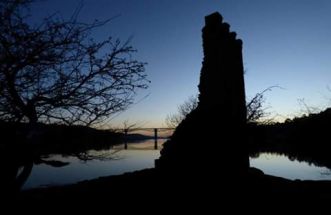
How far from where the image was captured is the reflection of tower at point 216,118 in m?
11.5

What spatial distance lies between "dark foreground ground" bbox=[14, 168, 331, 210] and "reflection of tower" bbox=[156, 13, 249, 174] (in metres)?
0.58

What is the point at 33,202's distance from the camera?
32.4 ft

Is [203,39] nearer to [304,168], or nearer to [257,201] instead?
[257,201]

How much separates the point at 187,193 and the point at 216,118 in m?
3.08

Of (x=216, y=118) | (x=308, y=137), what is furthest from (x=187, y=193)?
(x=308, y=137)

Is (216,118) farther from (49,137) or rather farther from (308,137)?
(308,137)

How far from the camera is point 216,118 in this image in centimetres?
1207

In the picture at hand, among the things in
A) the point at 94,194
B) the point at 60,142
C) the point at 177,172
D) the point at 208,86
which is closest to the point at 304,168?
the point at 208,86

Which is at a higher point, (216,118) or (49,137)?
(216,118)

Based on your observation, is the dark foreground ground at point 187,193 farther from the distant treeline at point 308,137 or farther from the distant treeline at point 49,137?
the distant treeline at point 308,137

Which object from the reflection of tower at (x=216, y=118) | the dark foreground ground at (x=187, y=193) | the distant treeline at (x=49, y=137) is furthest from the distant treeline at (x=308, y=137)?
the distant treeline at (x=49, y=137)

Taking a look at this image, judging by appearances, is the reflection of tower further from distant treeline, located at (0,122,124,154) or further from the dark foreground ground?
distant treeline, located at (0,122,124,154)

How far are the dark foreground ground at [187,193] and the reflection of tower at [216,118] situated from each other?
22.7 inches

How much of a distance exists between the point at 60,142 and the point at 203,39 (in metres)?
8.87
